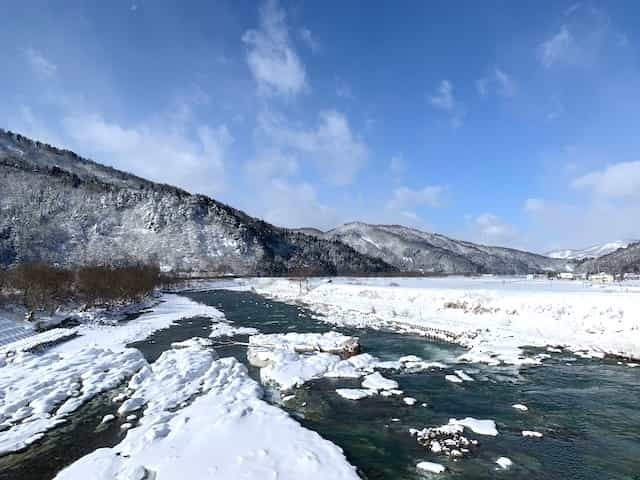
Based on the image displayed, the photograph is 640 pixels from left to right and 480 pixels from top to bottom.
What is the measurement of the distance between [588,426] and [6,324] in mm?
41964

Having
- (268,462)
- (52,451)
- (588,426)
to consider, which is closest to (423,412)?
(588,426)

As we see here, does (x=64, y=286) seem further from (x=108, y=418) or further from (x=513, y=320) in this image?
(x=513, y=320)

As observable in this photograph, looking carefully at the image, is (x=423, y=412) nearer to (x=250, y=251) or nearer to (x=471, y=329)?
(x=471, y=329)

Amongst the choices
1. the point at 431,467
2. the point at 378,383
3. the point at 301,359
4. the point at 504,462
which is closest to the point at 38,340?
the point at 301,359

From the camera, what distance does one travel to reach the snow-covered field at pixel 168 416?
988 cm

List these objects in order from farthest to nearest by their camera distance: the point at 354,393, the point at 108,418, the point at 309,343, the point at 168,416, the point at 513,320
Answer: the point at 513,320 → the point at 309,343 → the point at 354,393 → the point at 108,418 → the point at 168,416

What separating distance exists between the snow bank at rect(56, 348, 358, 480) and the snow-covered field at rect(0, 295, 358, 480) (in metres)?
0.03

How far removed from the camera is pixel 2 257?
130 meters

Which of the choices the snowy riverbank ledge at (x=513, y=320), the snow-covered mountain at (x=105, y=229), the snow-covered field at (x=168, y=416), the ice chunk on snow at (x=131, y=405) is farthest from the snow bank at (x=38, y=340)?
the snow-covered mountain at (x=105, y=229)

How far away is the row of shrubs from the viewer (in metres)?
40.8

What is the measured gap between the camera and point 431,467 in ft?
33.3

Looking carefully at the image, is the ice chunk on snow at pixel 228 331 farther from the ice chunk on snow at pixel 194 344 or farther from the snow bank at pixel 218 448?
the snow bank at pixel 218 448

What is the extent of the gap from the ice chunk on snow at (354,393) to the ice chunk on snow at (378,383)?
1.69ft

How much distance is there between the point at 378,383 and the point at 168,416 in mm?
9146
